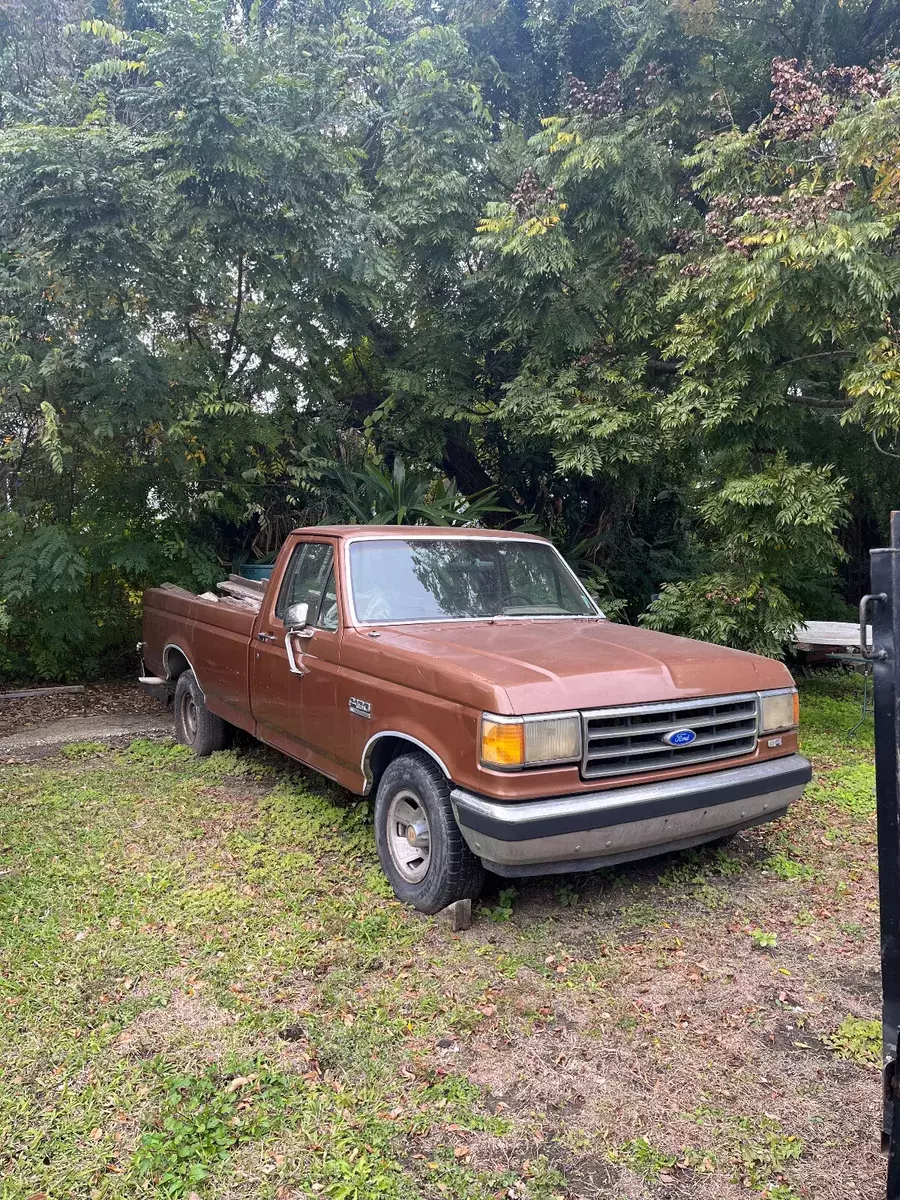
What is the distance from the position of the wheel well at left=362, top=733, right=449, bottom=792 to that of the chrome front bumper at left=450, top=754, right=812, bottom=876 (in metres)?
0.62

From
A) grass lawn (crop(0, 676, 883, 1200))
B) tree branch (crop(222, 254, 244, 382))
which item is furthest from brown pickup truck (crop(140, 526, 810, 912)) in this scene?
tree branch (crop(222, 254, 244, 382))

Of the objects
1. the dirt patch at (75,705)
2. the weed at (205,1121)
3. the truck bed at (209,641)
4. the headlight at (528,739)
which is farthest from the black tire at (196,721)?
the weed at (205,1121)

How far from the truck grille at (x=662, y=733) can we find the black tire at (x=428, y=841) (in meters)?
0.65

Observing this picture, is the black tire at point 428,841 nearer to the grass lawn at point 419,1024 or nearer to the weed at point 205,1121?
the grass lawn at point 419,1024

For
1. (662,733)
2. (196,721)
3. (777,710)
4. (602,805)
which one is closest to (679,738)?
(662,733)

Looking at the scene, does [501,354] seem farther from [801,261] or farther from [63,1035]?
[63,1035]

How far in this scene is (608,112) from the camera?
838cm

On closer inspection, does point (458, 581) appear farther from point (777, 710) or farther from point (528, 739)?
point (777, 710)

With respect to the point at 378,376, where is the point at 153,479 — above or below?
below

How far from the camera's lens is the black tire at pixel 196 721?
6.54 meters

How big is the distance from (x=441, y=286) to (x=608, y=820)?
311 inches

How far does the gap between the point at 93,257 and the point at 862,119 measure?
601 cm

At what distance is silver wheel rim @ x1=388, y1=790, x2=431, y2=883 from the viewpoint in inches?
153

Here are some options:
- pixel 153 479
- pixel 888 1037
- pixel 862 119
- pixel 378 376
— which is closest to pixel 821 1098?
pixel 888 1037
